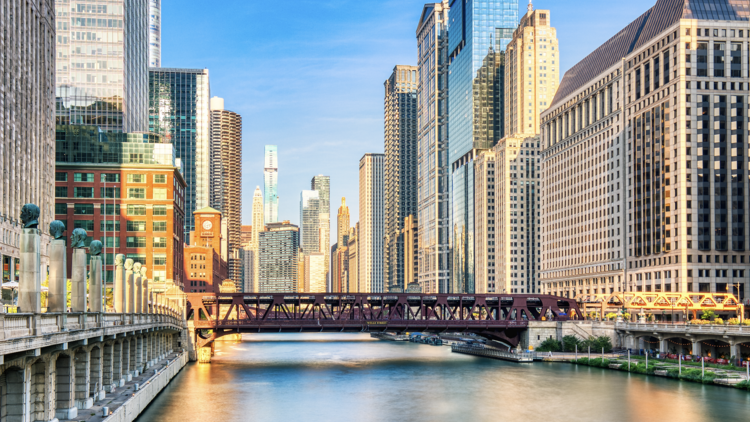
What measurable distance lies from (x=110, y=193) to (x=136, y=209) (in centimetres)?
606

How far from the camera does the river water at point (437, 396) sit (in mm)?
76312

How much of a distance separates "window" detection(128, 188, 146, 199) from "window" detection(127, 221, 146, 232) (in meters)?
5.13

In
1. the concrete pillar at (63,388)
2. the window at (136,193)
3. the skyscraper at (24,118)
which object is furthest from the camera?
the window at (136,193)

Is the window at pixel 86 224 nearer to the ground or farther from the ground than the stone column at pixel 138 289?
farther from the ground

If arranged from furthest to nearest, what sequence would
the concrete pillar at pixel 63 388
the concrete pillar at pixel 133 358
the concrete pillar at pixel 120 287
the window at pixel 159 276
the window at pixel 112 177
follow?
the window at pixel 159 276, the window at pixel 112 177, the concrete pillar at pixel 133 358, the concrete pillar at pixel 120 287, the concrete pillar at pixel 63 388

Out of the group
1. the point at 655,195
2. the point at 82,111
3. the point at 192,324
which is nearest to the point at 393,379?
the point at 192,324

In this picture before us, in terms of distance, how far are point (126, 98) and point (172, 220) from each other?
32819mm

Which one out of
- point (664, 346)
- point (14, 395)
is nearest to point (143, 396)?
point (14, 395)

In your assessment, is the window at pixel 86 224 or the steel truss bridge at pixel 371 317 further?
the window at pixel 86 224

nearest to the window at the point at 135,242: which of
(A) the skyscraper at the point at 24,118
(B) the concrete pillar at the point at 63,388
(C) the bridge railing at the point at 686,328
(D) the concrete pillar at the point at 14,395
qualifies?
(A) the skyscraper at the point at 24,118

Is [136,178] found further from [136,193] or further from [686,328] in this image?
[686,328]

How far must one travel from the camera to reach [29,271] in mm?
39844

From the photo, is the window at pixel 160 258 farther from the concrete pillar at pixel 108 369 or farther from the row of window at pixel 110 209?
the concrete pillar at pixel 108 369

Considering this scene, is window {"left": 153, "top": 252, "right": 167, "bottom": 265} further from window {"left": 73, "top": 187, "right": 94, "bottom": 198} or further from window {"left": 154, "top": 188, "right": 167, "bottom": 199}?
window {"left": 73, "top": 187, "right": 94, "bottom": 198}
